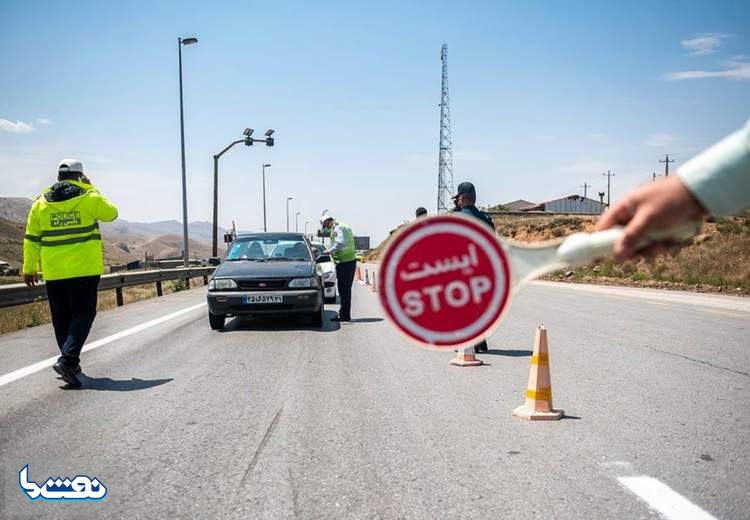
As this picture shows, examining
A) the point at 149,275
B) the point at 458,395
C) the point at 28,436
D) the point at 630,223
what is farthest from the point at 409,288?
the point at 149,275

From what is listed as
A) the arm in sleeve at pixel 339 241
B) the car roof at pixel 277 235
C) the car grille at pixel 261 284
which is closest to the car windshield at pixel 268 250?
the car roof at pixel 277 235

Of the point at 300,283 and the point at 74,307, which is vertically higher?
the point at 74,307

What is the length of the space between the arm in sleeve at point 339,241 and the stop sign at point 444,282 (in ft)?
32.5

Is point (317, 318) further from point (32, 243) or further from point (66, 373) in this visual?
point (32, 243)

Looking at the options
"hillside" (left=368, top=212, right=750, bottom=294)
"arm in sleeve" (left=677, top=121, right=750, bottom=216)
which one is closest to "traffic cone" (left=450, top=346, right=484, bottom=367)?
"arm in sleeve" (left=677, top=121, right=750, bottom=216)

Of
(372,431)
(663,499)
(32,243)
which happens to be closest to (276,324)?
(32,243)

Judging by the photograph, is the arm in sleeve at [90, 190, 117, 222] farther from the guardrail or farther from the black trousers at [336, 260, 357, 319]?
the guardrail

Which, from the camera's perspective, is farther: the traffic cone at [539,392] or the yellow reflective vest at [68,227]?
the yellow reflective vest at [68,227]

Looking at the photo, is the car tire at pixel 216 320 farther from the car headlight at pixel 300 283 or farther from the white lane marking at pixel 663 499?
the white lane marking at pixel 663 499

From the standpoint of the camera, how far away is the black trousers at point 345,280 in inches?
484

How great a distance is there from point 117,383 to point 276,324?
18.1 feet

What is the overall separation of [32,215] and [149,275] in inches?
516

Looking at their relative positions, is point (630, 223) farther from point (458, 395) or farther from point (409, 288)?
point (458, 395)

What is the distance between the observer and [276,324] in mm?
12562
